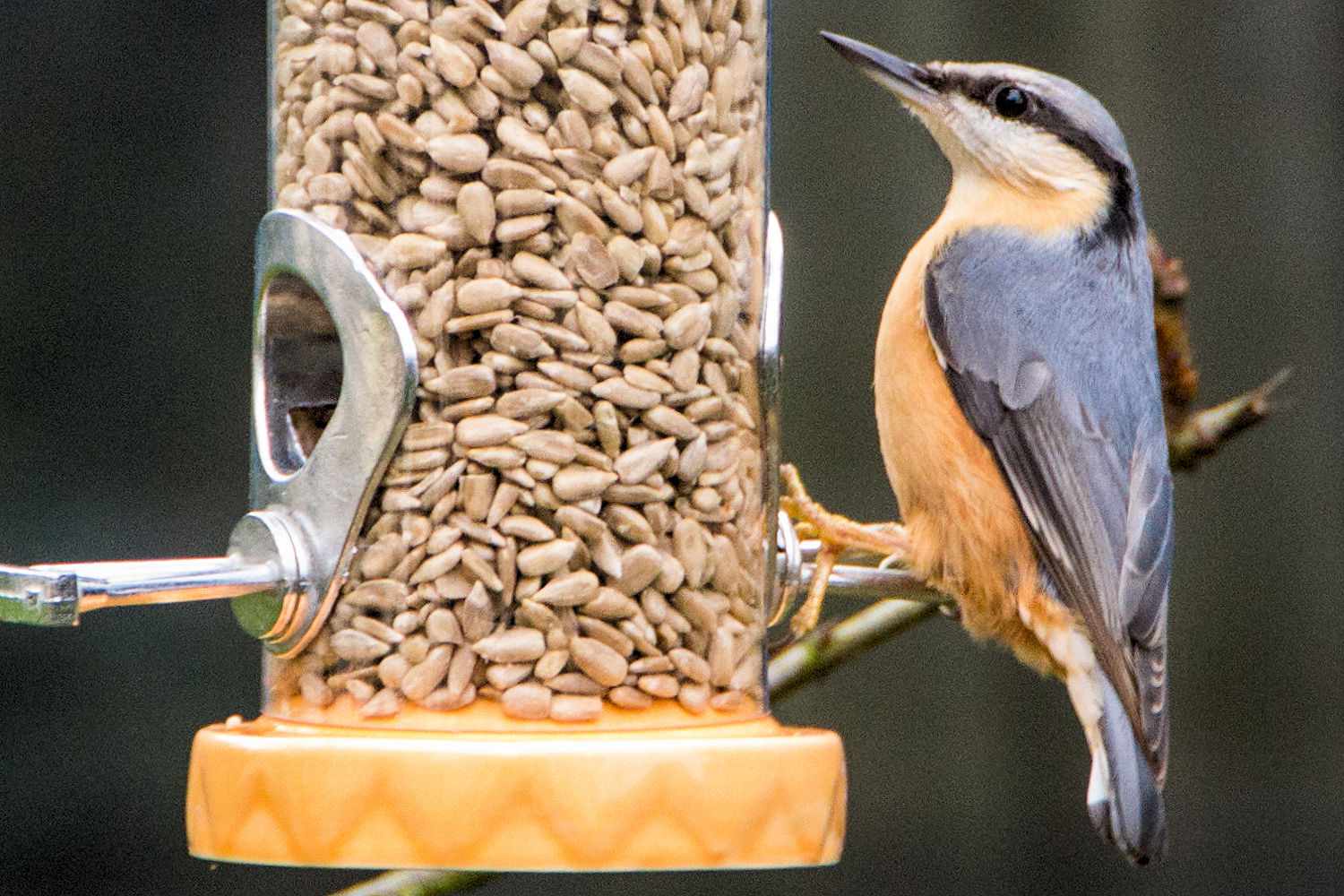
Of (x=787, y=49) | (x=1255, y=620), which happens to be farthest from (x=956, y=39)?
(x=1255, y=620)

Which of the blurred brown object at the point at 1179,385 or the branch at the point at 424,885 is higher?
the blurred brown object at the point at 1179,385

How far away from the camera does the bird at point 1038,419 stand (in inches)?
112

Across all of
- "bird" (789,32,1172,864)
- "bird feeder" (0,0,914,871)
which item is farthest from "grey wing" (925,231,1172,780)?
"bird feeder" (0,0,914,871)

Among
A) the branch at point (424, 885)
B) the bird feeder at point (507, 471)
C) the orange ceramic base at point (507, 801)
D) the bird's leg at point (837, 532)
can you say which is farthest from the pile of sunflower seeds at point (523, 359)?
the bird's leg at point (837, 532)

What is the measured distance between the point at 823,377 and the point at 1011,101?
1049 millimetres

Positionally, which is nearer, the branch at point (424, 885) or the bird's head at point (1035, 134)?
the branch at point (424, 885)

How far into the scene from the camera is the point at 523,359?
81.7 inches

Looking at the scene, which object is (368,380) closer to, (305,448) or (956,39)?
(305,448)

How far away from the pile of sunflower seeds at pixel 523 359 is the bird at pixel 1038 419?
81 cm

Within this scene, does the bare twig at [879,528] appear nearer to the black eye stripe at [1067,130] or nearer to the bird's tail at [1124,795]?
the black eye stripe at [1067,130]

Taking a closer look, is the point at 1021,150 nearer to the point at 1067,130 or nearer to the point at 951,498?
the point at 1067,130

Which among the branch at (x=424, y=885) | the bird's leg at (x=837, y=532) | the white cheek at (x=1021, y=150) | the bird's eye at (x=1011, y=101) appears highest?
the bird's eye at (x=1011, y=101)

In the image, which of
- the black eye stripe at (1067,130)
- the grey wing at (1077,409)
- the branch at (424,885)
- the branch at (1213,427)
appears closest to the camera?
the branch at (424,885)

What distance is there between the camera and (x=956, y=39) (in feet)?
13.4
